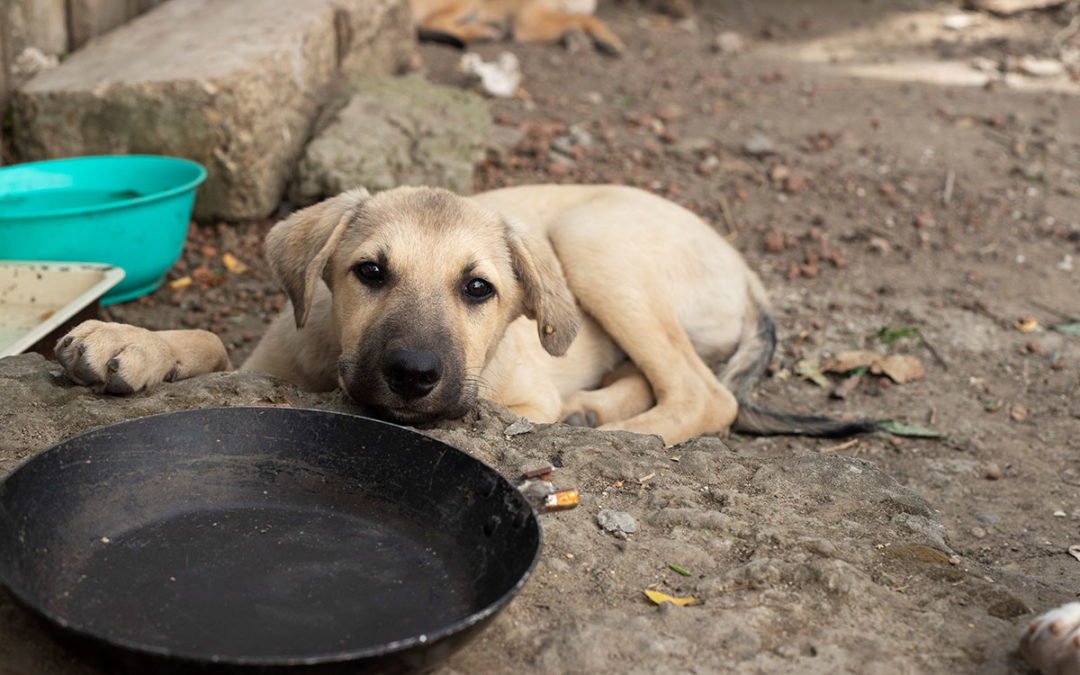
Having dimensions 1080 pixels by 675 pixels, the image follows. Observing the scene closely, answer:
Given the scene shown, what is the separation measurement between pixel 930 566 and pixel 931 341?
10.5 ft

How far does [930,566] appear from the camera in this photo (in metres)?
2.86

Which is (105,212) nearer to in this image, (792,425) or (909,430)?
(792,425)

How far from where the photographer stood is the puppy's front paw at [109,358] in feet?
11.1

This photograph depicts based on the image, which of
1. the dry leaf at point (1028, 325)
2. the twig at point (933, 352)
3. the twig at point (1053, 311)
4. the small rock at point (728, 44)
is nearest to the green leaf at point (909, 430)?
the twig at point (933, 352)

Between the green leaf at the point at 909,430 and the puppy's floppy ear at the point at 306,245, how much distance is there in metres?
2.71

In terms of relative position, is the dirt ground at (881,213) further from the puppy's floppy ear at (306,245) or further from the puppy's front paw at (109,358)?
the puppy's front paw at (109,358)

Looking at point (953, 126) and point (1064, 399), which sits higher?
point (953, 126)

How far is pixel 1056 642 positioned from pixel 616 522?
46.4 inches

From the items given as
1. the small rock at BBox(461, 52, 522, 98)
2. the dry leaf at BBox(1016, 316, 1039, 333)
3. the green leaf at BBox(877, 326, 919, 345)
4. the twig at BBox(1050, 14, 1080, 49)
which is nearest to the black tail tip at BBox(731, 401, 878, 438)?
the green leaf at BBox(877, 326, 919, 345)

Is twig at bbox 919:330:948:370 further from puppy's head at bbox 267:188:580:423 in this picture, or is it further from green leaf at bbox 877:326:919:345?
puppy's head at bbox 267:188:580:423

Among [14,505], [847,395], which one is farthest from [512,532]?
[847,395]

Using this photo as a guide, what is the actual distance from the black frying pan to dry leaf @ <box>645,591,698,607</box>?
1.41ft

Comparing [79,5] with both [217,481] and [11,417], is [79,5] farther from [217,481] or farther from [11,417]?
[217,481]

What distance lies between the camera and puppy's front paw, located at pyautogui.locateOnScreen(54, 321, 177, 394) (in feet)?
11.1
